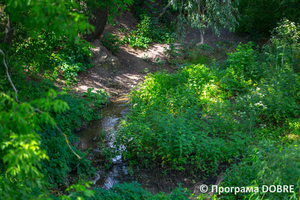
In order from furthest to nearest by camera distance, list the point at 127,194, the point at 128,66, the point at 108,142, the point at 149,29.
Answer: the point at 149,29 → the point at 128,66 → the point at 108,142 → the point at 127,194

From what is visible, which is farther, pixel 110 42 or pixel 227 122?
pixel 110 42

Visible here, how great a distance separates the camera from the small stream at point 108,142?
448 centimetres

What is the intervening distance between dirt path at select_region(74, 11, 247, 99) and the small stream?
124 cm

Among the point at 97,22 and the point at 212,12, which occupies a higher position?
the point at 212,12

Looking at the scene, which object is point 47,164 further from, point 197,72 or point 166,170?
point 197,72

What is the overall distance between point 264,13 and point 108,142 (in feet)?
33.0

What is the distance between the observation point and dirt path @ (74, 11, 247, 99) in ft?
29.9

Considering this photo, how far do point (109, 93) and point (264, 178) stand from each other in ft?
22.1

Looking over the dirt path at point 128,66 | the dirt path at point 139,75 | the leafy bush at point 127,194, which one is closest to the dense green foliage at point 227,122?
the dirt path at point 139,75

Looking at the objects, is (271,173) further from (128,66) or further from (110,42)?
(110,42)

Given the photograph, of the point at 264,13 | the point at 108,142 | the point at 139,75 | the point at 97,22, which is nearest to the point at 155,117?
the point at 108,142

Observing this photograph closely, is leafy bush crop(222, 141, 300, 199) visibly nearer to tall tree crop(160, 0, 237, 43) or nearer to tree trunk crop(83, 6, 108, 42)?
tall tree crop(160, 0, 237, 43)

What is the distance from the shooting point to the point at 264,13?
11055 mm

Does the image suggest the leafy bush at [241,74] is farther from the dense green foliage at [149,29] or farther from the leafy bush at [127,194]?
the dense green foliage at [149,29]
